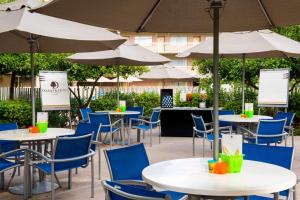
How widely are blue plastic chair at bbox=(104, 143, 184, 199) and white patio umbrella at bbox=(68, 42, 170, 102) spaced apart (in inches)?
249

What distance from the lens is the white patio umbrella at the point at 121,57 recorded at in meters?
10.0

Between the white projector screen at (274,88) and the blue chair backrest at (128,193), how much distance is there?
27.2 feet

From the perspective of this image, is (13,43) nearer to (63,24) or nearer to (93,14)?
(63,24)

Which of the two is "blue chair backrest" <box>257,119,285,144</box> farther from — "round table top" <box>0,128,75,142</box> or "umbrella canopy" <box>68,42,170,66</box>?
"umbrella canopy" <box>68,42,170,66</box>

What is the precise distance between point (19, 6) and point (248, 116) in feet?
16.3

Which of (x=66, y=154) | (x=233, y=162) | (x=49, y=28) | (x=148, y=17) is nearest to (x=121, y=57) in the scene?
(x=49, y=28)

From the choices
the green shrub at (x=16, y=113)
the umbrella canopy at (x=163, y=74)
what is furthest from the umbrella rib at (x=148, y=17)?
the umbrella canopy at (x=163, y=74)

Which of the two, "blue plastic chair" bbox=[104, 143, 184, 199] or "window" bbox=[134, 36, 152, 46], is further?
"window" bbox=[134, 36, 152, 46]

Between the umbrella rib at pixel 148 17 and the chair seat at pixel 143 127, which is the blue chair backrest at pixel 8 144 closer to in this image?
the umbrella rib at pixel 148 17

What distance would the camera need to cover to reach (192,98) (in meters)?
13.1

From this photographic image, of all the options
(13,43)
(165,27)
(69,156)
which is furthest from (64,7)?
(13,43)

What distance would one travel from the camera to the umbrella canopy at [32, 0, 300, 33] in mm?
3293

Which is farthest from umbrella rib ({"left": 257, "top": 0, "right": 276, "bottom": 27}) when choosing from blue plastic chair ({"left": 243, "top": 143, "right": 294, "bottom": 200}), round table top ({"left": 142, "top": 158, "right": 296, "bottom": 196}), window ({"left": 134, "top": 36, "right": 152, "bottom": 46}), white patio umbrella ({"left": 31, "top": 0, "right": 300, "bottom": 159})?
window ({"left": 134, "top": 36, "right": 152, "bottom": 46})

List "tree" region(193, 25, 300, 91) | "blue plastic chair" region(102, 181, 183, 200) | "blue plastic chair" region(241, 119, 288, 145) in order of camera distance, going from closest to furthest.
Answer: "blue plastic chair" region(102, 181, 183, 200), "blue plastic chair" region(241, 119, 288, 145), "tree" region(193, 25, 300, 91)
